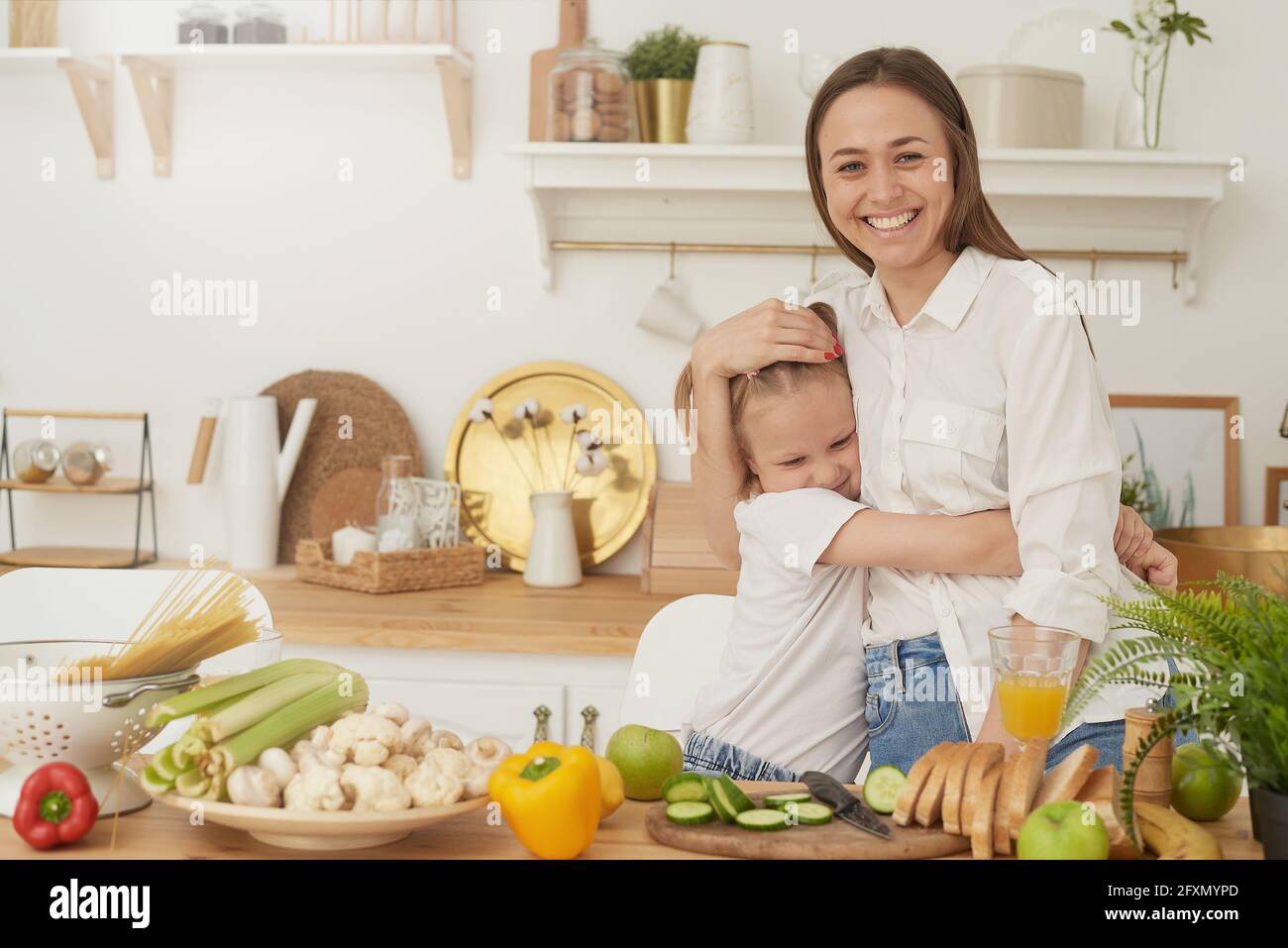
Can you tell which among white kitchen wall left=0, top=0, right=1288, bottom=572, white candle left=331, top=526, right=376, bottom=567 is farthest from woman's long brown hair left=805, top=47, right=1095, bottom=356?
white candle left=331, top=526, right=376, bottom=567

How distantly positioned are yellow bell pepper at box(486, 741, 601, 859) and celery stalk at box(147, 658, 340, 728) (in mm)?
213

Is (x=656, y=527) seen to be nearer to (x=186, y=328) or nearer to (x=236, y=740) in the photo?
(x=186, y=328)

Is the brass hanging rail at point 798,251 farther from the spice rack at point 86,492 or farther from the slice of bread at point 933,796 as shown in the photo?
the slice of bread at point 933,796

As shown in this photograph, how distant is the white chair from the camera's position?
69.6 inches

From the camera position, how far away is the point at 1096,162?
2496mm

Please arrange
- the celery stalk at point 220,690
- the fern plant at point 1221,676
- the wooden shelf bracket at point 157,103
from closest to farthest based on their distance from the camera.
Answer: the fern plant at point 1221,676, the celery stalk at point 220,690, the wooden shelf bracket at point 157,103

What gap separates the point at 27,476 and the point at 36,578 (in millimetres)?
1038

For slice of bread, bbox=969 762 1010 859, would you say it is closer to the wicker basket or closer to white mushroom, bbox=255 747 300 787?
white mushroom, bbox=255 747 300 787

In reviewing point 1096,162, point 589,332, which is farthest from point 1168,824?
point 589,332

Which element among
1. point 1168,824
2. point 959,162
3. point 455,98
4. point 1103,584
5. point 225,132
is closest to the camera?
point 1168,824

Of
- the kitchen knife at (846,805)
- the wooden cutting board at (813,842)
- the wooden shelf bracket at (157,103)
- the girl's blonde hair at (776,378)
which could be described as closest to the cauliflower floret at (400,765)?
the wooden cutting board at (813,842)

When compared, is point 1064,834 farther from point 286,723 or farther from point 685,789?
point 286,723

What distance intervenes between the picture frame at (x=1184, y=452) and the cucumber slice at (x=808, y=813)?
1.87 metres

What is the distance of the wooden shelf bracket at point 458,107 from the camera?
103 inches
